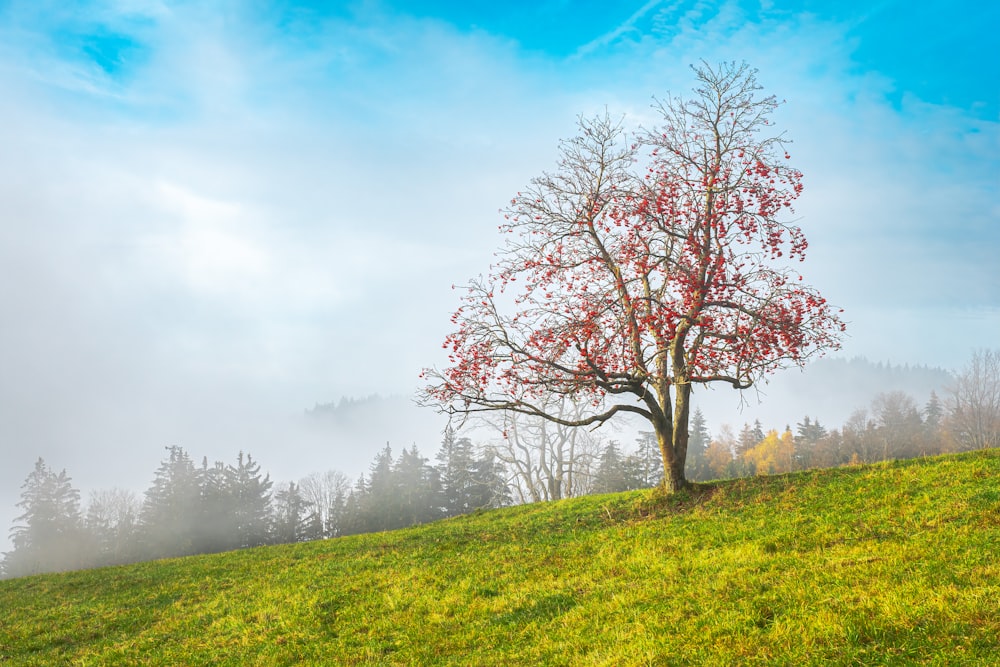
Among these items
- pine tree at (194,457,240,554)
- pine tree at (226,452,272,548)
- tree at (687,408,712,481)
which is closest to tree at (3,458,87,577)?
pine tree at (194,457,240,554)

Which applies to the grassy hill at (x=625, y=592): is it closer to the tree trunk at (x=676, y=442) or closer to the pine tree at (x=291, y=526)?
Answer: the tree trunk at (x=676, y=442)

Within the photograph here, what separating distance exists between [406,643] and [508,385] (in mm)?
9293

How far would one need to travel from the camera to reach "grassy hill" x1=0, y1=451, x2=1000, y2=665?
804cm

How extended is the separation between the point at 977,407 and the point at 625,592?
105 m

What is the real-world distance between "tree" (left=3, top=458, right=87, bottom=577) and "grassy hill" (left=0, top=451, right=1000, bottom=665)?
66.7m

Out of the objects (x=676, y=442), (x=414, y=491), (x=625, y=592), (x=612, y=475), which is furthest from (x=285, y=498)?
(x=625, y=592)

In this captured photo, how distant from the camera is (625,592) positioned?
11.2 meters

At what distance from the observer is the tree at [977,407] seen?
8238 centimetres

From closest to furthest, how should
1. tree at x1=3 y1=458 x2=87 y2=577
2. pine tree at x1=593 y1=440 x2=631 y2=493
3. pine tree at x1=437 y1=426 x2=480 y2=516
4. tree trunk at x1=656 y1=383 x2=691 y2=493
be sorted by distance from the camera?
tree trunk at x1=656 y1=383 x2=691 y2=493, pine tree at x1=593 y1=440 x2=631 y2=493, pine tree at x1=437 y1=426 x2=480 y2=516, tree at x1=3 y1=458 x2=87 y2=577

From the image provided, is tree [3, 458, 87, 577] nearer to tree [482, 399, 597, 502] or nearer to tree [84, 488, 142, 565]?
tree [84, 488, 142, 565]

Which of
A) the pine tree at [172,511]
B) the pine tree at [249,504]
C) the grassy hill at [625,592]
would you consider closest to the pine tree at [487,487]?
the pine tree at [249,504]

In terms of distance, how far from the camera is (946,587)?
8.48 metres

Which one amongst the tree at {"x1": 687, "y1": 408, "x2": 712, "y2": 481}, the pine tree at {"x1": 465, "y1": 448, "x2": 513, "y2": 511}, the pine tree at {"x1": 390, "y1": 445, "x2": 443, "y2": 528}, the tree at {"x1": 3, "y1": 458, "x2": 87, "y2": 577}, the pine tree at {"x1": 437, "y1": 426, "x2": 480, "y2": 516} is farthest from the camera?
the tree at {"x1": 687, "y1": 408, "x2": 712, "y2": 481}

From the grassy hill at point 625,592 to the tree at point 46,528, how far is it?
66655 millimetres
